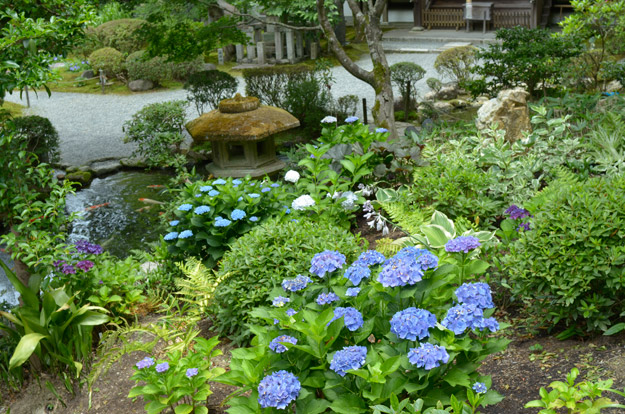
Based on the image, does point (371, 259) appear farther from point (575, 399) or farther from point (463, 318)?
point (575, 399)

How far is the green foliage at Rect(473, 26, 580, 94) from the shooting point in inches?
372

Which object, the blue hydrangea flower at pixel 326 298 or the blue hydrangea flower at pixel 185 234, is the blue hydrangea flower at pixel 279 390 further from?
the blue hydrangea flower at pixel 185 234

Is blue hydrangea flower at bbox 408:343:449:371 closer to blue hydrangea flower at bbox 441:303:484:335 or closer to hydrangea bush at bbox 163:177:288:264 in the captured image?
blue hydrangea flower at bbox 441:303:484:335

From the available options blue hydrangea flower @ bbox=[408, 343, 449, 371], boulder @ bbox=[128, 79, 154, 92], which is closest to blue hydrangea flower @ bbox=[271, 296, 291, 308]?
blue hydrangea flower @ bbox=[408, 343, 449, 371]

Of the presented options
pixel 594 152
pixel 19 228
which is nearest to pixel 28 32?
pixel 19 228

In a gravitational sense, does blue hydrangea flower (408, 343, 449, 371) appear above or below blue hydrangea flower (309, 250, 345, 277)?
below

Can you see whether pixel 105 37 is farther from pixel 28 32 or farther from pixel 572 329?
pixel 572 329

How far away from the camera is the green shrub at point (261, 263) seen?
4.02 metres

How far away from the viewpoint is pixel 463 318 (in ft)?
8.36

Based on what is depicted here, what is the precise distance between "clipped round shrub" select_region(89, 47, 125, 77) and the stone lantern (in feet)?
29.8

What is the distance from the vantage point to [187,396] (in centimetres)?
351

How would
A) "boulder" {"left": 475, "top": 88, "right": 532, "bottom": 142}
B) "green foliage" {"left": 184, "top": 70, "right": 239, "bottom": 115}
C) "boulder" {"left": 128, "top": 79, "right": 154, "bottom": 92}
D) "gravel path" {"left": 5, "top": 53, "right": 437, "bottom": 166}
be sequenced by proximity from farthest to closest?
"boulder" {"left": 128, "top": 79, "right": 154, "bottom": 92} → "green foliage" {"left": 184, "top": 70, "right": 239, "bottom": 115} → "gravel path" {"left": 5, "top": 53, "right": 437, "bottom": 166} → "boulder" {"left": 475, "top": 88, "right": 532, "bottom": 142}

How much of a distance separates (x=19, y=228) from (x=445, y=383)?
304 centimetres

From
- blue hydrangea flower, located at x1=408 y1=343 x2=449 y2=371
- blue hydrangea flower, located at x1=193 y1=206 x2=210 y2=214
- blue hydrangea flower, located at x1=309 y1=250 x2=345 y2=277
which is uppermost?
blue hydrangea flower, located at x1=309 y1=250 x2=345 y2=277
